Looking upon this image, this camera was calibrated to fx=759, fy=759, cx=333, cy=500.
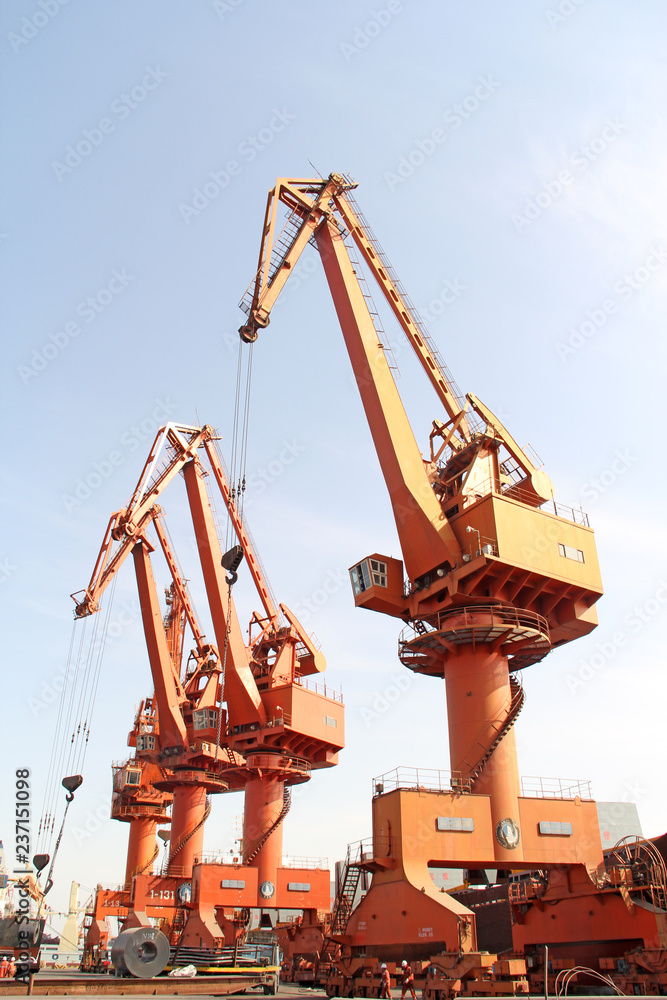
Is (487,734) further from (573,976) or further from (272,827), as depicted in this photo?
(272,827)

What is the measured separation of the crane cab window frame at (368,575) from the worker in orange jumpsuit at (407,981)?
11701 mm

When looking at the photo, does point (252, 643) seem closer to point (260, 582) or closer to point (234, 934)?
point (260, 582)

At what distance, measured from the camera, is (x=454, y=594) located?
2450cm

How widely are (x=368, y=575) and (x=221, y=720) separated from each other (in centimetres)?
1882

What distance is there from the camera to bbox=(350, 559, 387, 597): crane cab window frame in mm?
26594

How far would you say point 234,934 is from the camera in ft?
106

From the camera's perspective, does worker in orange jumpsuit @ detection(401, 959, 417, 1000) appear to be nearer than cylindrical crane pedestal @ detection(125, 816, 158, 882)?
Yes

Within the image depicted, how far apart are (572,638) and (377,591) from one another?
7427 millimetres

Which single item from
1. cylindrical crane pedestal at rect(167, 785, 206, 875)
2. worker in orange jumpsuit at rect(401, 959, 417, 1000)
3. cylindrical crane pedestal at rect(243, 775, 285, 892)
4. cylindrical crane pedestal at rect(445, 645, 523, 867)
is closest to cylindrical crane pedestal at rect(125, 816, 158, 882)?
cylindrical crane pedestal at rect(167, 785, 206, 875)

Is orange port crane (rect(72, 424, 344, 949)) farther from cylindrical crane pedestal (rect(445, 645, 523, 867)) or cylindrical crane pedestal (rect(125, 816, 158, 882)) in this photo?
cylindrical crane pedestal (rect(445, 645, 523, 867))

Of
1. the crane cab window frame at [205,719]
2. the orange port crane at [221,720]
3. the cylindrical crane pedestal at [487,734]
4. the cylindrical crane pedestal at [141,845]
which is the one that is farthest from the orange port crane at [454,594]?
the cylindrical crane pedestal at [141,845]

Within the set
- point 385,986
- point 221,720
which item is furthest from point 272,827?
point 385,986

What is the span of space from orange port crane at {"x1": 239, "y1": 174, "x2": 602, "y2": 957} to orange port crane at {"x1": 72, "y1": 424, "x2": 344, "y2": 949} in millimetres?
13459

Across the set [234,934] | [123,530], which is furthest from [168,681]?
[234,934]
